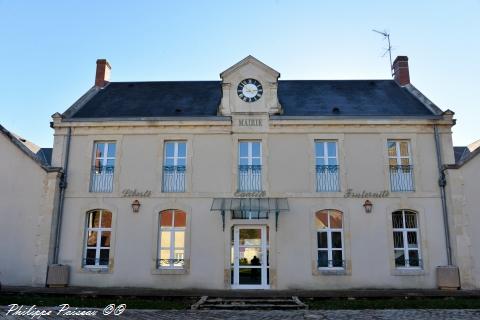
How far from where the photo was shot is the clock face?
47.4ft

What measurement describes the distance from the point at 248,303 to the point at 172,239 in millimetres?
3785

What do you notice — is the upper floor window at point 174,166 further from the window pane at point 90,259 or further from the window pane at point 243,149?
the window pane at point 90,259

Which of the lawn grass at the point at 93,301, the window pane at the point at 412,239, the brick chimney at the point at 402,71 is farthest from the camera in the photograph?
the brick chimney at the point at 402,71

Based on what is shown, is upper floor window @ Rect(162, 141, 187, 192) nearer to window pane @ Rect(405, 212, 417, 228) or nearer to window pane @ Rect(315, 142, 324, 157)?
window pane @ Rect(315, 142, 324, 157)

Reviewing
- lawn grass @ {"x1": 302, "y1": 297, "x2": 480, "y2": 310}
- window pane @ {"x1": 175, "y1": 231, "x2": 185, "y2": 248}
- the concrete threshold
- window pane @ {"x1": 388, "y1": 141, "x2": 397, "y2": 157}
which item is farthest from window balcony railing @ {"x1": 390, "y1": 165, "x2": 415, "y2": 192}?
window pane @ {"x1": 175, "y1": 231, "x2": 185, "y2": 248}

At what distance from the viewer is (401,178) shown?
545 inches

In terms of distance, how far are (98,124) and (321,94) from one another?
826 cm

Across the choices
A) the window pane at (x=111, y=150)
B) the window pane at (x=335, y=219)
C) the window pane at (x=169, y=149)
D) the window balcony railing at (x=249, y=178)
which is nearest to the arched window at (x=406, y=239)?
the window pane at (x=335, y=219)

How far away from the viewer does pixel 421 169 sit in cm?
1378

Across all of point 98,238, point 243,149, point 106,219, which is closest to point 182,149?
point 243,149

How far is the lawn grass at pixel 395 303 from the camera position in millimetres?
10391

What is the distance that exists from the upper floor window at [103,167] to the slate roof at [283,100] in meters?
1.17

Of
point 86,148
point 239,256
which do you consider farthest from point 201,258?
point 86,148

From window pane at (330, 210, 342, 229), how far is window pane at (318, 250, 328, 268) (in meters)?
0.89
